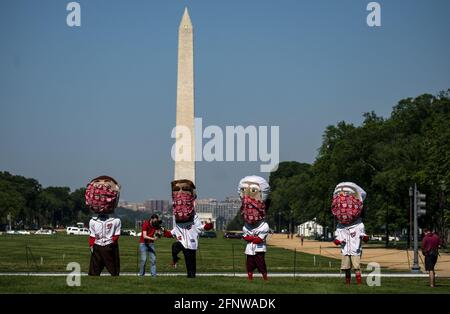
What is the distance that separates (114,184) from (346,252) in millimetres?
5832

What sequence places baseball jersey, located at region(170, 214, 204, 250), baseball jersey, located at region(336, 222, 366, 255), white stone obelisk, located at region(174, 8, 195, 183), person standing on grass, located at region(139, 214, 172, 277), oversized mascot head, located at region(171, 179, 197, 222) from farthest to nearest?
white stone obelisk, located at region(174, 8, 195, 183)
person standing on grass, located at region(139, 214, 172, 277)
baseball jersey, located at region(336, 222, 366, 255)
oversized mascot head, located at region(171, 179, 197, 222)
baseball jersey, located at region(170, 214, 204, 250)

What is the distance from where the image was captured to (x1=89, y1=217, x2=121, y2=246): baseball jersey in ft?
75.2

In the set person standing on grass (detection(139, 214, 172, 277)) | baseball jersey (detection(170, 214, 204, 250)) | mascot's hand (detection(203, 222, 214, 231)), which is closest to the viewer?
baseball jersey (detection(170, 214, 204, 250))

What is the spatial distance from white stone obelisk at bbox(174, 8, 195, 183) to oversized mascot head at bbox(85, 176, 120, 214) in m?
41.6

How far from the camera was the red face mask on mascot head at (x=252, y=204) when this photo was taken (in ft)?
76.2

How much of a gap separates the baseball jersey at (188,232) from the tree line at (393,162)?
40412 mm

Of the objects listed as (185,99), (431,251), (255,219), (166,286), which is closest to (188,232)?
(255,219)

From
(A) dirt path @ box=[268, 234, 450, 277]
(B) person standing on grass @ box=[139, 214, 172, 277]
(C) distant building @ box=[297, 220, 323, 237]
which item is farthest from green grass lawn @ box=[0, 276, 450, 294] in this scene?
(C) distant building @ box=[297, 220, 323, 237]

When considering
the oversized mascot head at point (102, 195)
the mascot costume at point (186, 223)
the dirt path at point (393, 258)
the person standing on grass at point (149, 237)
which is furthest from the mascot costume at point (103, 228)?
the dirt path at point (393, 258)

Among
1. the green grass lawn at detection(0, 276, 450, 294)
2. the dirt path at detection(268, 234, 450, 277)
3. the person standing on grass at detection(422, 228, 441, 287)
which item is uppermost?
the person standing on grass at detection(422, 228, 441, 287)

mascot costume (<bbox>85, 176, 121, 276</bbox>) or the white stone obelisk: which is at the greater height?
the white stone obelisk

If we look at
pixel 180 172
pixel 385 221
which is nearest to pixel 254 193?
pixel 180 172

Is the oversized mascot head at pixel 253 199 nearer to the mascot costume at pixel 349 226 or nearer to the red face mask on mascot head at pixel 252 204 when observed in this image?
the red face mask on mascot head at pixel 252 204

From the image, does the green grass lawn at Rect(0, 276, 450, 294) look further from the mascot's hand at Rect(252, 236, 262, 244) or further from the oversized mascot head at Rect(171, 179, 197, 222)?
the oversized mascot head at Rect(171, 179, 197, 222)
